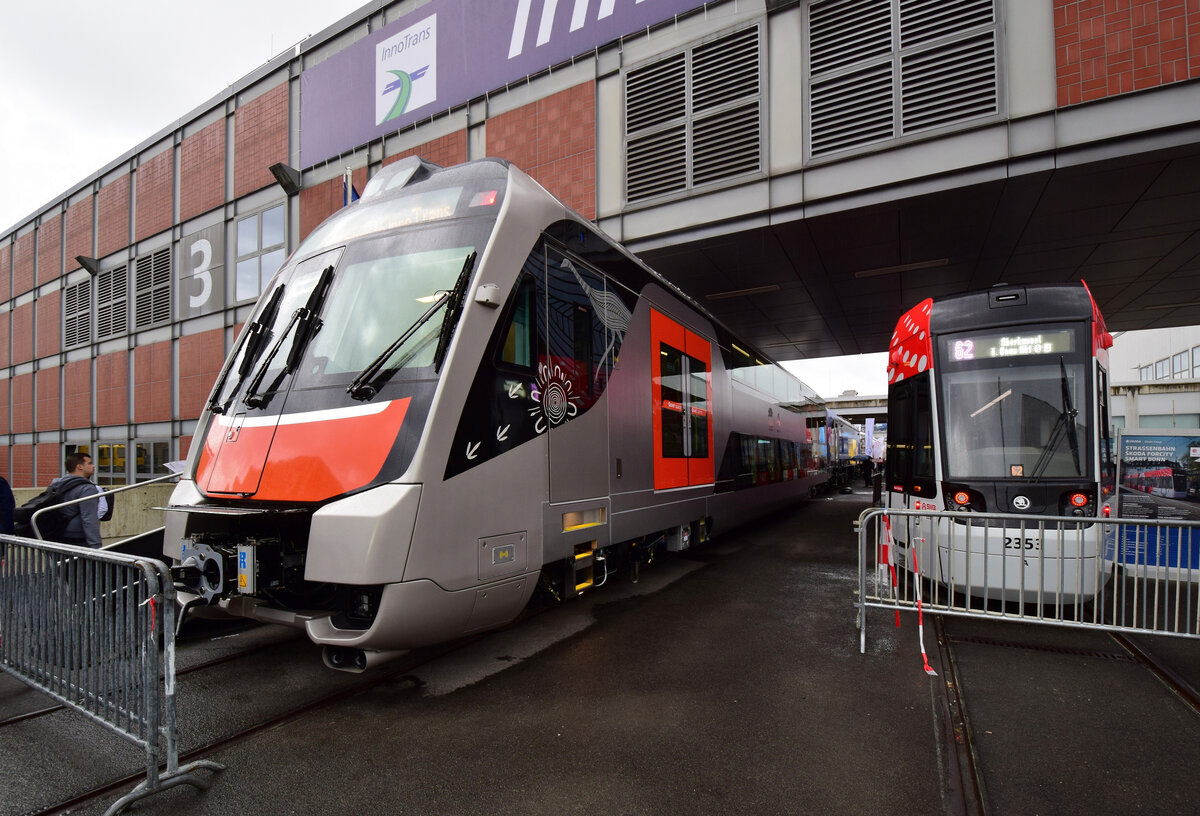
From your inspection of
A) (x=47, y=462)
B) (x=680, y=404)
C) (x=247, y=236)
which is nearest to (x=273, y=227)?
(x=247, y=236)

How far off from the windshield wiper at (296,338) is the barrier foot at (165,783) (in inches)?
83.1

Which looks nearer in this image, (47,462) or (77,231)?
(77,231)

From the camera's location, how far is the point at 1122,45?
7.83 metres

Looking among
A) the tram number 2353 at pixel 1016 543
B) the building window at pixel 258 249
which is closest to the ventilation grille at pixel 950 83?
the tram number 2353 at pixel 1016 543

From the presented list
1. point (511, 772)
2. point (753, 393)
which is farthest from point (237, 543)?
point (753, 393)

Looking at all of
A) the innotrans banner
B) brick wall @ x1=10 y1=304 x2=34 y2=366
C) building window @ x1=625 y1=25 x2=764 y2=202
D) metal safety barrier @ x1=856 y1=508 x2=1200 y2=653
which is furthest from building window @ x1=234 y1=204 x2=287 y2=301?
metal safety barrier @ x1=856 y1=508 x2=1200 y2=653

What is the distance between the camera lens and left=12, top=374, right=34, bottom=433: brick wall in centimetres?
2336

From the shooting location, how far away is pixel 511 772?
3197 mm

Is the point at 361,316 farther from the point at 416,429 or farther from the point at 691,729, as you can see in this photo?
the point at 691,729

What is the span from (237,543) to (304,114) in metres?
15.0

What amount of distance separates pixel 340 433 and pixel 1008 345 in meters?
6.28

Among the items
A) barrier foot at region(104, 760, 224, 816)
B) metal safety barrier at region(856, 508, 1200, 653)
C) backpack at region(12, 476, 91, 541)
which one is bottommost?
barrier foot at region(104, 760, 224, 816)

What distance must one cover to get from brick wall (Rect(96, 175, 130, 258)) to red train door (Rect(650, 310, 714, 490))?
20.4m

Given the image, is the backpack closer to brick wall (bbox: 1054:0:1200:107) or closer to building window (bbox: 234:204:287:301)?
building window (bbox: 234:204:287:301)
